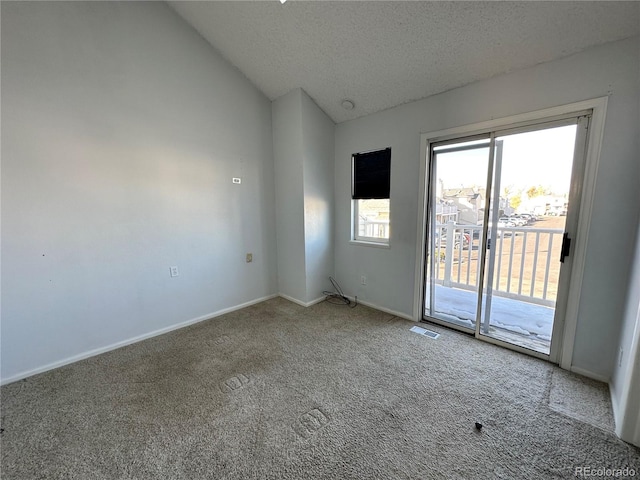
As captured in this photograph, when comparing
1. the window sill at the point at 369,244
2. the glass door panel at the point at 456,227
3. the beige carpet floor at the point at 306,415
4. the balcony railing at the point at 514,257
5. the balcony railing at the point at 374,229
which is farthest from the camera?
the balcony railing at the point at 374,229

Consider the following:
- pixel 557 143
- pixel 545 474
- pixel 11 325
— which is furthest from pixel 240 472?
pixel 557 143

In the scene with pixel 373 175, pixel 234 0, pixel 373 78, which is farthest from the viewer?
pixel 373 175

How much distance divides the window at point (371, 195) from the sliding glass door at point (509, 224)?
1.72 feet

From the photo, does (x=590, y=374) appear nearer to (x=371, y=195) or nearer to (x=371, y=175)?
(x=371, y=195)

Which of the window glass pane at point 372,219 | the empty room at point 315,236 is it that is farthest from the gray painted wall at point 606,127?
the window glass pane at point 372,219

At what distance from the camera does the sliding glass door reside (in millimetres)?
1948

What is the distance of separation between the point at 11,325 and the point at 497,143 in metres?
4.15

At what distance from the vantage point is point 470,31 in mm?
1821

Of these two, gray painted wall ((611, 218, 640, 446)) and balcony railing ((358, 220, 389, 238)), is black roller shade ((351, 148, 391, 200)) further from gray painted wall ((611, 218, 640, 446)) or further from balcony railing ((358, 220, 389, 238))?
gray painted wall ((611, 218, 640, 446))

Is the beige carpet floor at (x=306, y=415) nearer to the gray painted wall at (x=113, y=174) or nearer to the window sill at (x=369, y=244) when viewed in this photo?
the gray painted wall at (x=113, y=174)

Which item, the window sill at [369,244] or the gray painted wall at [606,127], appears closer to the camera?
the gray painted wall at [606,127]

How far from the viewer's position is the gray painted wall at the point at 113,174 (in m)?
1.84

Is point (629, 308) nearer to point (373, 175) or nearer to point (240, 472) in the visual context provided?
point (373, 175)

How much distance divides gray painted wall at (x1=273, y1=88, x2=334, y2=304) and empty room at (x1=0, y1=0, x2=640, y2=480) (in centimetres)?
4
